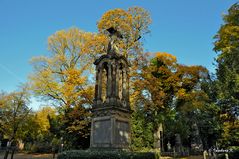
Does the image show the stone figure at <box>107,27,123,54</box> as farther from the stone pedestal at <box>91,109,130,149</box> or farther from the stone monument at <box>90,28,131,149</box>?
the stone pedestal at <box>91,109,130,149</box>

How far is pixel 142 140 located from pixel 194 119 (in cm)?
921

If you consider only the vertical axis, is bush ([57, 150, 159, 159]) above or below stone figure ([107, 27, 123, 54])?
below

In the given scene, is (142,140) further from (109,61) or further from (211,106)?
(109,61)

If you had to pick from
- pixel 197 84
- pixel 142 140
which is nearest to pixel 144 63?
pixel 142 140

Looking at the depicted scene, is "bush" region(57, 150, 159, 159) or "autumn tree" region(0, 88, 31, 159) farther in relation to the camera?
"autumn tree" region(0, 88, 31, 159)

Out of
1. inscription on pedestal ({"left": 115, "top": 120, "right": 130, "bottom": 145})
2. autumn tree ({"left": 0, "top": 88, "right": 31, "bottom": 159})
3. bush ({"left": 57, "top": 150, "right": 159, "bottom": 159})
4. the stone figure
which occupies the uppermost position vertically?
the stone figure

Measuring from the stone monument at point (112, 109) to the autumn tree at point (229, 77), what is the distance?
406 inches

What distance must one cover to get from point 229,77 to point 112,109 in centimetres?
1228

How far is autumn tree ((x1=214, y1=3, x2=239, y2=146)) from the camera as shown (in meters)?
18.4

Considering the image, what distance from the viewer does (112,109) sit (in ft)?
38.1

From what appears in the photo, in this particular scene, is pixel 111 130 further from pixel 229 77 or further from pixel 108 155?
pixel 229 77

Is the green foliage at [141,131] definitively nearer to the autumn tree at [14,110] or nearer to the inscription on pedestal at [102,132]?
the inscription on pedestal at [102,132]

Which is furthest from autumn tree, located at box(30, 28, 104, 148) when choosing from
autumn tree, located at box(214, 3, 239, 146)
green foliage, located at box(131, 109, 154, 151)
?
autumn tree, located at box(214, 3, 239, 146)

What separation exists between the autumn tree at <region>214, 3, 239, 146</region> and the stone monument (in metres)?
10.3
